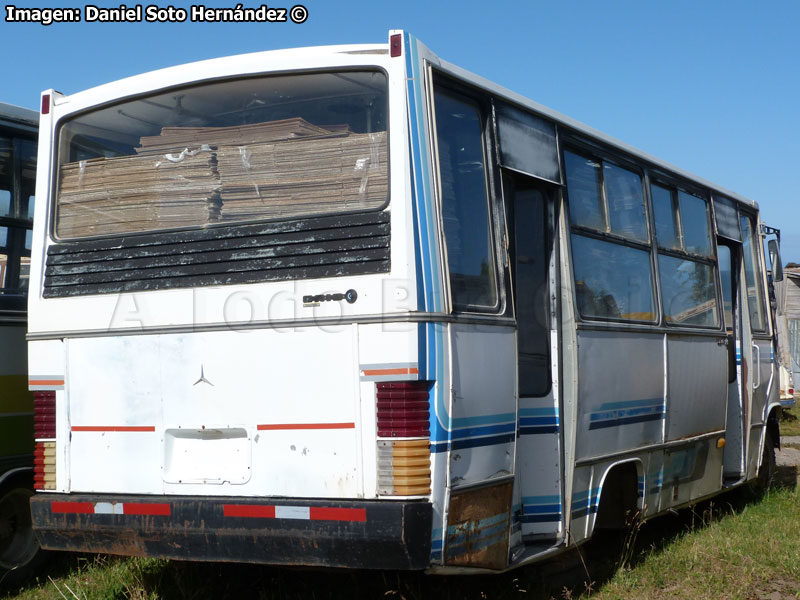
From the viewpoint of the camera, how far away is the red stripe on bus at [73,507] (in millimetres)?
5186

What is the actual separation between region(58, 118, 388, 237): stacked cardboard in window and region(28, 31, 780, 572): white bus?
0.01m

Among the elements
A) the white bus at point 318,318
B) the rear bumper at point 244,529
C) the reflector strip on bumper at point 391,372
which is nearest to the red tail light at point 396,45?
the white bus at point 318,318

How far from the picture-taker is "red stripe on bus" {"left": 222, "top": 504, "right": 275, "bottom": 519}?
4703 mm

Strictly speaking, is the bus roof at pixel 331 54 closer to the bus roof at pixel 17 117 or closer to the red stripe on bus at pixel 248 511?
the bus roof at pixel 17 117

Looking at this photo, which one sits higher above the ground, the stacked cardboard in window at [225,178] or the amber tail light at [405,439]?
the stacked cardboard in window at [225,178]

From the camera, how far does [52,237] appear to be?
5.61 metres

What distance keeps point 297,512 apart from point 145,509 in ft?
2.98

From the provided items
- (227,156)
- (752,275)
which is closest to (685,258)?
(752,275)

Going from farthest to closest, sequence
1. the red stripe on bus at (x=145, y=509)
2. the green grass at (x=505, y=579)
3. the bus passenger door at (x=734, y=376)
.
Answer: the bus passenger door at (x=734, y=376), the green grass at (x=505, y=579), the red stripe on bus at (x=145, y=509)

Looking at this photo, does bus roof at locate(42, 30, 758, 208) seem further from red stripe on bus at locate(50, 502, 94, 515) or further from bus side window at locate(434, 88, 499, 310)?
red stripe on bus at locate(50, 502, 94, 515)

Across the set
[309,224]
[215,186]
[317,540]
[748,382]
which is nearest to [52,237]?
[215,186]

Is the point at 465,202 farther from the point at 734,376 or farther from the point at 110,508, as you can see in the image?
the point at 734,376

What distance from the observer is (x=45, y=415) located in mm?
5402

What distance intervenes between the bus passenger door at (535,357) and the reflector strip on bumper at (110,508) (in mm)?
2032
